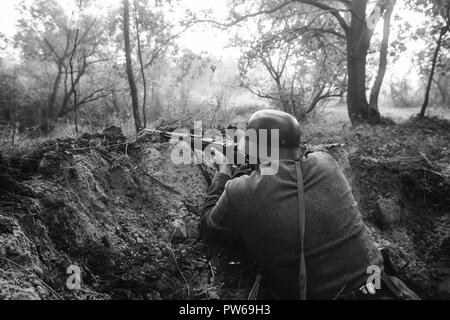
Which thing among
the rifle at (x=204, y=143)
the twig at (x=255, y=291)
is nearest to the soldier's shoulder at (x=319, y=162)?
the rifle at (x=204, y=143)

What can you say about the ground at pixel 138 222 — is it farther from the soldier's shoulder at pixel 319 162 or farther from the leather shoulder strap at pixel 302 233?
the soldier's shoulder at pixel 319 162

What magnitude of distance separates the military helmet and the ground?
38.6 inches

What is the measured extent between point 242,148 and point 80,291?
4.51 ft

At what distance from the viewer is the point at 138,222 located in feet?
8.70

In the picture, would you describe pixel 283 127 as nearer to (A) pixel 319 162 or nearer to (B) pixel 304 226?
(A) pixel 319 162

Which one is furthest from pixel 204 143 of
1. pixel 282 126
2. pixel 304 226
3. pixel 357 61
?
pixel 357 61

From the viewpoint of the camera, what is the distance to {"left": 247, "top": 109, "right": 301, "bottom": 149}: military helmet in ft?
7.21

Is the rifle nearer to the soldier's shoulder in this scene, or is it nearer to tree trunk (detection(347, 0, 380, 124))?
the soldier's shoulder

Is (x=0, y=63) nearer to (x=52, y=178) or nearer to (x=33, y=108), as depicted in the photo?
(x=33, y=108)

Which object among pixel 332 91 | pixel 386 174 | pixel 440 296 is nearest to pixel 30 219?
pixel 440 296

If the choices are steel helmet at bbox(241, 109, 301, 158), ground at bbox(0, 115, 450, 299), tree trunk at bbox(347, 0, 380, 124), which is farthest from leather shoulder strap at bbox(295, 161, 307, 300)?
tree trunk at bbox(347, 0, 380, 124)

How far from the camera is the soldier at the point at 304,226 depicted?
200cm

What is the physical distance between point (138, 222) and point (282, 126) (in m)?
1.36

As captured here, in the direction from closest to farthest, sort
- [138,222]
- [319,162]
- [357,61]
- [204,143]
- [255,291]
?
[319,162], [255,291], [138,222], [204,143], [357,61]
